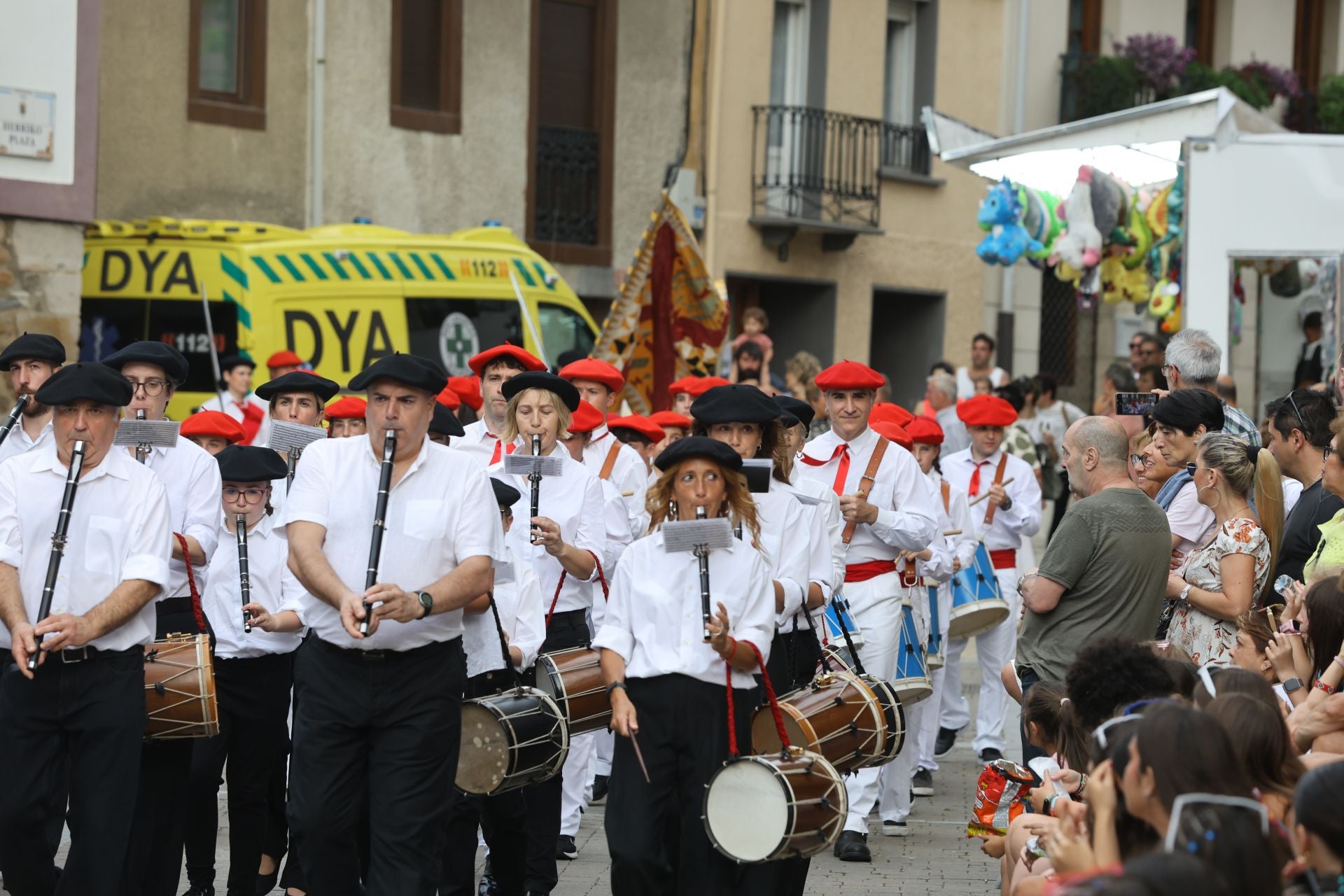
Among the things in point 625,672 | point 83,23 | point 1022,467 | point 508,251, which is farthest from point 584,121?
point 625,672

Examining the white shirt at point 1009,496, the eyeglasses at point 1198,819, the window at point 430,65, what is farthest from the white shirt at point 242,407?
the eyeglasses at point 1198,819

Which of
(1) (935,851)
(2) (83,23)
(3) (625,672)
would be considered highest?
(2) (83,23)

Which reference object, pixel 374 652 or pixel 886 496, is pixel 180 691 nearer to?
pixel 374 652

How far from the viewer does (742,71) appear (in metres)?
23.7

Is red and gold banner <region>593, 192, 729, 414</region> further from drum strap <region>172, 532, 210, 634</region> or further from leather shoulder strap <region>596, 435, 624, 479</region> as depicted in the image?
drum strap <region>172, 532, 210, 634</region>

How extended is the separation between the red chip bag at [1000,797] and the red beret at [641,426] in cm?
399

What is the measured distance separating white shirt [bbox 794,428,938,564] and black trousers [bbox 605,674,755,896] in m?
2.84

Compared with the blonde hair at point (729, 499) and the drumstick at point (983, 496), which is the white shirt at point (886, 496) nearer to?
the blonde hair at point (729, 499)

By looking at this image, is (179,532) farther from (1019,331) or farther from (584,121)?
(1019,331)

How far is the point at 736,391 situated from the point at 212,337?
8116mm

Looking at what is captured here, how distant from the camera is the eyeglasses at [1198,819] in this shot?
4.09m

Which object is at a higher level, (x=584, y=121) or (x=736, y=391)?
(x=584, y=121)

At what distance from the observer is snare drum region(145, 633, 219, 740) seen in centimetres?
708

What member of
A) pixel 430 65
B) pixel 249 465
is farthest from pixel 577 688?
pixel 430 65
